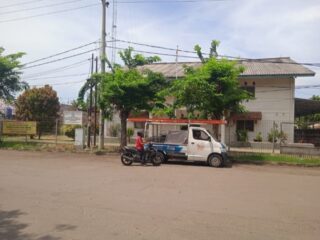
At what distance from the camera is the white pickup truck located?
18.4m

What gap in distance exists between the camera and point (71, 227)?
6680mm

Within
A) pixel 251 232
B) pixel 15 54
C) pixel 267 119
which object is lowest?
pixel 251 232

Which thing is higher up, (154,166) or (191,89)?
(191,89)

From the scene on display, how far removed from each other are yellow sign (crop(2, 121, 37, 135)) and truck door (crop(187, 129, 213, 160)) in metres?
14.7

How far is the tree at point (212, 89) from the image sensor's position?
67.0 feet

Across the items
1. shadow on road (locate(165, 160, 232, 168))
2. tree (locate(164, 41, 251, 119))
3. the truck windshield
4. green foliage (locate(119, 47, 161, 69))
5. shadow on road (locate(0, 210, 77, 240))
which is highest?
green foliage (locate(119, 47, 161, 69))

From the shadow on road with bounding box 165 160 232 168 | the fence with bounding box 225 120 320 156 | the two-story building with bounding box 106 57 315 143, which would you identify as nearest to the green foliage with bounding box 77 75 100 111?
the two-story building with bounding box 106 57 315 143

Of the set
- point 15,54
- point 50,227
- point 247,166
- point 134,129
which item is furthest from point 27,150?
point 50,227

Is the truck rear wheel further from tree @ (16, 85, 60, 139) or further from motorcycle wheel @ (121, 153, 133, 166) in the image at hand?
tree @ (16, 85, 60, 139)

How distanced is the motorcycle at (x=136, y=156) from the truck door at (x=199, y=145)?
167 cm

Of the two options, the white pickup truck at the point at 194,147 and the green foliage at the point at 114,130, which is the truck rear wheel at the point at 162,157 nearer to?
the white pickup truck at the point at 194,147

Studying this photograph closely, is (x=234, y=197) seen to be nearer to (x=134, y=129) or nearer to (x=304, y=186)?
(x=304, y=186)

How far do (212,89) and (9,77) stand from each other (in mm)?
16111

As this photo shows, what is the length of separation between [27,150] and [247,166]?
1426 cm
